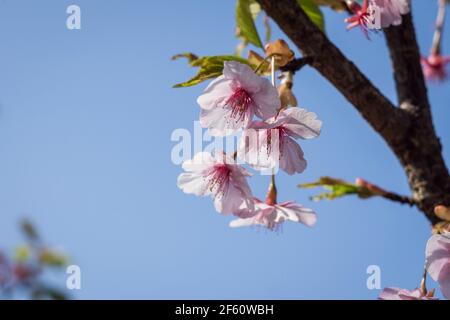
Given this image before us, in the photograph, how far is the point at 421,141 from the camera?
145 centimetres

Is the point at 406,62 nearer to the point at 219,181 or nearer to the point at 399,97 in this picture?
the point at 399,97

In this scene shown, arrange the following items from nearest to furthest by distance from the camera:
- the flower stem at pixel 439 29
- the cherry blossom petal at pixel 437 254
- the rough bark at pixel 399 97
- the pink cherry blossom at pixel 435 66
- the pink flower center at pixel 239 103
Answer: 1. the cherry blossom petal at pixel 437 254
2. the pink flower center at pixel 239 103
3. the rough bark at pixel 399 97
4. the flower stem at pixel 439 29
5. the pink cherry blossom at pixel 435 66

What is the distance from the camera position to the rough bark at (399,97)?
4.15 ft

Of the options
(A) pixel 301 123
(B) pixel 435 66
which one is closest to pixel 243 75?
(A) pixel 301 123

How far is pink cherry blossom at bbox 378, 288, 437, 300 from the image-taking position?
111 cm

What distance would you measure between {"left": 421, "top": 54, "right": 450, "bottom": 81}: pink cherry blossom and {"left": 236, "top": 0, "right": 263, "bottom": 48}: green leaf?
1.84 meters

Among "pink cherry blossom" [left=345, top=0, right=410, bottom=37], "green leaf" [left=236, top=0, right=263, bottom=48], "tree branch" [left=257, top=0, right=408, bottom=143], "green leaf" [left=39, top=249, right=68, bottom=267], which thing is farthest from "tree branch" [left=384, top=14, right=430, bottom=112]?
"green leaf" [left=39, top=249, right=68, bottom=267]

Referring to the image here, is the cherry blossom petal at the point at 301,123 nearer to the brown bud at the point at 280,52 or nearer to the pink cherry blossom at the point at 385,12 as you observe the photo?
the brown bud at the point at 280,52

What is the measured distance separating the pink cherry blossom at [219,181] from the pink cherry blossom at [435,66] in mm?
2154

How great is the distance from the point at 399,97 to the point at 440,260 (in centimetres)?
64

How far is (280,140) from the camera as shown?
1.21 meters

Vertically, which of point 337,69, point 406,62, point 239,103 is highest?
point 406,62

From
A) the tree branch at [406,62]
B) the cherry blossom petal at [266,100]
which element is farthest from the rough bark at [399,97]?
the cherry blossom petal at [266,100]
